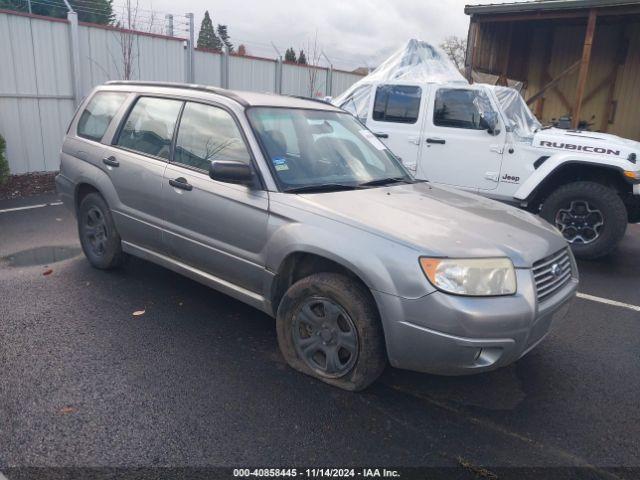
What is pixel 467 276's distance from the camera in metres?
2.78

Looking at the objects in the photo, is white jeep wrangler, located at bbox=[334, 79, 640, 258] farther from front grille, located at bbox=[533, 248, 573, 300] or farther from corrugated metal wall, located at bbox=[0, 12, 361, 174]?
corrugated metal wall, located at bbox=[0, 12, 361, 174]

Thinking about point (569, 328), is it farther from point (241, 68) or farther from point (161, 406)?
point (241, 68)

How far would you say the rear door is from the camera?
7.13 meters

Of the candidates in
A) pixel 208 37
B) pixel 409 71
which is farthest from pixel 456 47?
pixel 409 71

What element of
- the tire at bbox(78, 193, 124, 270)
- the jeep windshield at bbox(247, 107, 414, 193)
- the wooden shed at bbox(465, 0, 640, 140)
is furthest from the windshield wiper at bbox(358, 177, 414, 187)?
the wooden shed at bbox(465, 0, 640, 140)

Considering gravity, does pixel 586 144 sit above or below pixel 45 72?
below

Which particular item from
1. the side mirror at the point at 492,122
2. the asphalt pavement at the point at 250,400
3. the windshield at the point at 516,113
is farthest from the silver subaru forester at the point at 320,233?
the windshield at the point at 516,113

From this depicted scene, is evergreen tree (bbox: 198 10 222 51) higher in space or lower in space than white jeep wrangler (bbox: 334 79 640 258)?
higher

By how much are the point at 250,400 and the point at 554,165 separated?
467cm

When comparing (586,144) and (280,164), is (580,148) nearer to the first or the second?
(586,144)

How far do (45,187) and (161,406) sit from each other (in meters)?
7.72

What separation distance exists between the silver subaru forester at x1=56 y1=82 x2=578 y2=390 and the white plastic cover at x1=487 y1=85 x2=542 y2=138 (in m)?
2.93

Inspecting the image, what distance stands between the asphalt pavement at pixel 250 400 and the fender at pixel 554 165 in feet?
7.07

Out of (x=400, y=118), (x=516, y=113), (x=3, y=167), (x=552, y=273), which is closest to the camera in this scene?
(x=552, y=273)
